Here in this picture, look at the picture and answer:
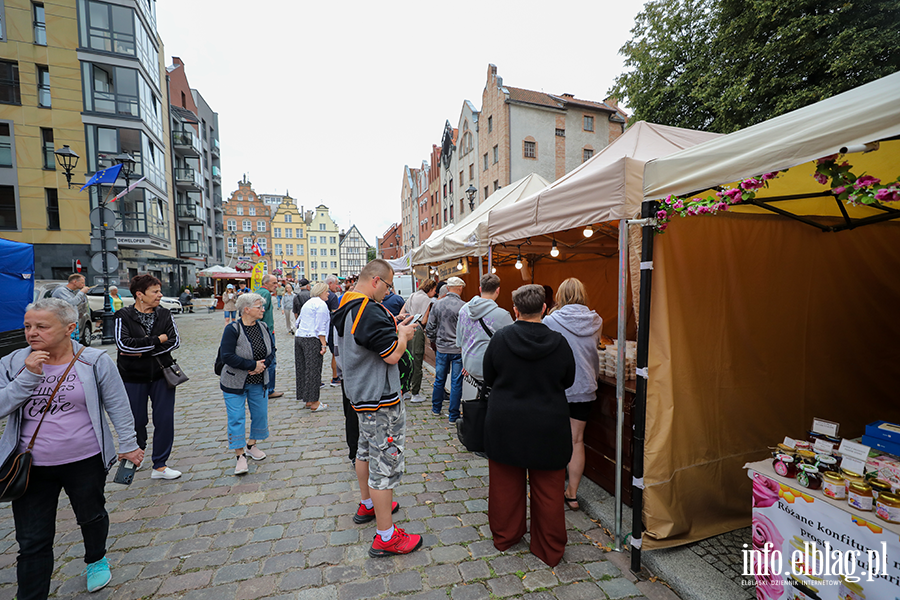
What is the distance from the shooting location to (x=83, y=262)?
68.4ft

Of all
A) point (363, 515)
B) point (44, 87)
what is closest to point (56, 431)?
point (363, 515)

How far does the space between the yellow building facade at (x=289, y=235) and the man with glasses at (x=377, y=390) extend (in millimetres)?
71998

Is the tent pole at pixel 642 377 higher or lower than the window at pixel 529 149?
lower

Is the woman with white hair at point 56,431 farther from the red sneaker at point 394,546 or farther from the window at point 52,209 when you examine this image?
the window at point 52,209

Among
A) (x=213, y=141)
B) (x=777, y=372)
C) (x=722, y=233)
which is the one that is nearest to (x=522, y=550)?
(x=777, y=372)

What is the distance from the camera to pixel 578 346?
3359mm

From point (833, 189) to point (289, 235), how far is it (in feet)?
252

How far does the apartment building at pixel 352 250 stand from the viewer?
8575 centimetres

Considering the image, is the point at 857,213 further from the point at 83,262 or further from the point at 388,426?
the point at 83,262

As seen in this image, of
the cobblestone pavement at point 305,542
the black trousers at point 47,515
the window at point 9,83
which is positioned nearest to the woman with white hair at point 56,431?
the black trousers at point 47,515

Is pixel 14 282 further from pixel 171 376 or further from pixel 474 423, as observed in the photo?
pixel 474 423

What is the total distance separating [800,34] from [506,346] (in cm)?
1207

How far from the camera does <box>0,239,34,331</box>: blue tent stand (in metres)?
6.90

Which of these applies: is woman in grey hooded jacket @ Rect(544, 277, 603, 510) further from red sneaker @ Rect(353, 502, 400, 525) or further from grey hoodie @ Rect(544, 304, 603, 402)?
red sneaker @ Rect(353, 502, 400, 525)
